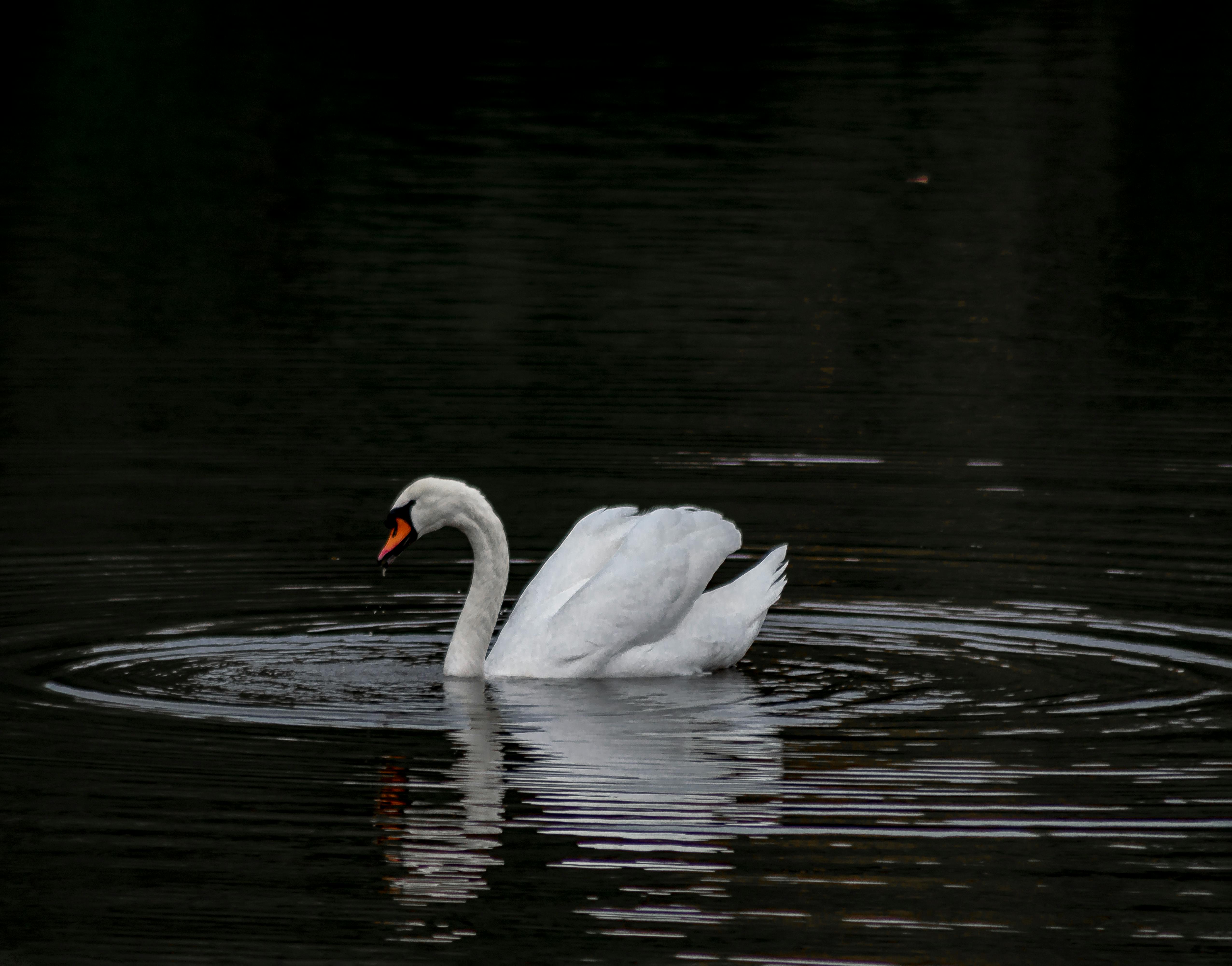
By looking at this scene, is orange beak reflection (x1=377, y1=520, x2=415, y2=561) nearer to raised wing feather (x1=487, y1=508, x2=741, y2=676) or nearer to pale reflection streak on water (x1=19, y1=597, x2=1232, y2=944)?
pale reflection streak on water (x1=19, y1=597, x2=1232, y2=944)

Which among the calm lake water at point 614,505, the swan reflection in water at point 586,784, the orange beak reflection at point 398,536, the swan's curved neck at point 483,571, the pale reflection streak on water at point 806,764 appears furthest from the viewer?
the swan's curved neck at point 483,571

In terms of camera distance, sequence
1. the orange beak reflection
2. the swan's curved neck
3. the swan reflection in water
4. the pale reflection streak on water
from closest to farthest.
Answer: the pale reflection streak on water
the swan reflection in water
the orange beak reflection
the swan's curved neck

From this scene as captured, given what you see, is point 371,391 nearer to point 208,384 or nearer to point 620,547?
point 208,384

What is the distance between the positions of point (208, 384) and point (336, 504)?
14.6 ft

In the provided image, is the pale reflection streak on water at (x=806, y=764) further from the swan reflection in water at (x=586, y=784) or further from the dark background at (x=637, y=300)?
the dark background at (x=637, y=300)

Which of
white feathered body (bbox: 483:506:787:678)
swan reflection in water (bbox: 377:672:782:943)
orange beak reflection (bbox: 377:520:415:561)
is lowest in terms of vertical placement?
swan reflection in water (bbox: 377:672:782:943)

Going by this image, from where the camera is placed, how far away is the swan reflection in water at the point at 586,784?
864 centimetres

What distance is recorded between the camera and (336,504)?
51.0ft

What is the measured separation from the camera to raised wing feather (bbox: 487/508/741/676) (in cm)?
Result: 1183

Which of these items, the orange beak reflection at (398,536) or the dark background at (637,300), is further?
the dark background at (637,300)

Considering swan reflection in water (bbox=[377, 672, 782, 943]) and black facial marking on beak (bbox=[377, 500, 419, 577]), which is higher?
black facial marking on beak (bbox=[377, 500, 419, 577])

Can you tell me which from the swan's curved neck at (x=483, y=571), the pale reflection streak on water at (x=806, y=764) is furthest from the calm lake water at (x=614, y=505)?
the swan's curved neck at (x=483, y=571)

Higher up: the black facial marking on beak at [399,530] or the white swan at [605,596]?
the black facial marking on beak at [399,530]

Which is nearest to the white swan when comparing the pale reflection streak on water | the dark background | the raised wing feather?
the raised wing feather
